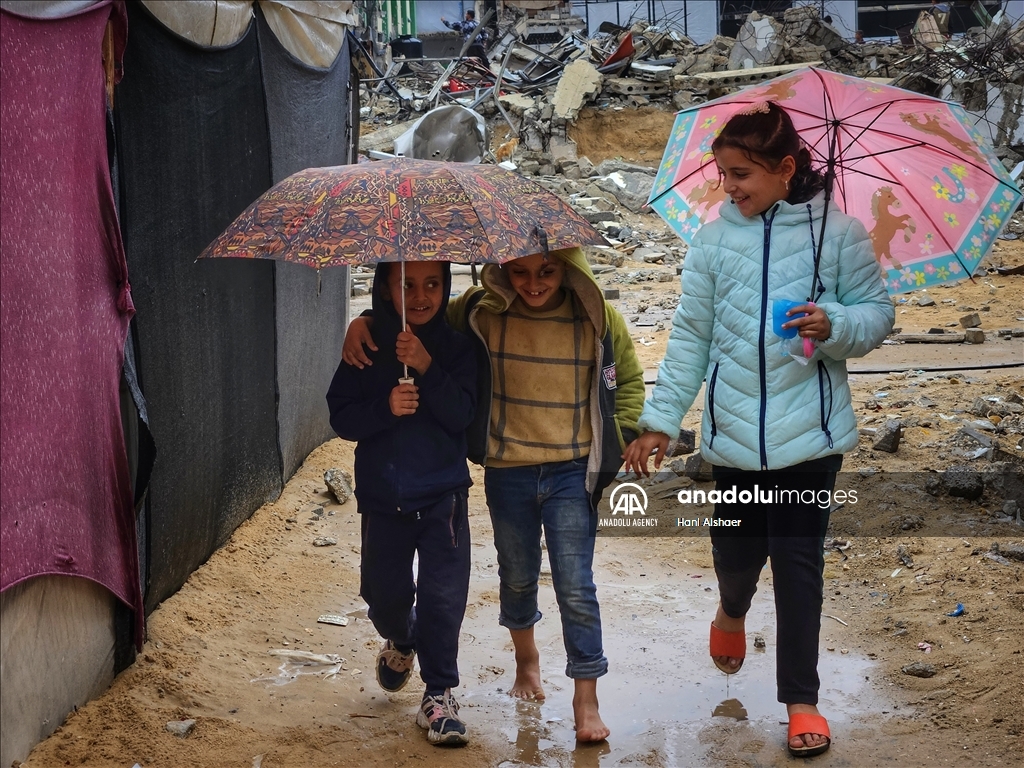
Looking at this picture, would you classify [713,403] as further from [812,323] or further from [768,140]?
[768,140]

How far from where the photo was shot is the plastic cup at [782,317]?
319 centimetres

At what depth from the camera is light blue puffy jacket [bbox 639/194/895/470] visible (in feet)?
10.6

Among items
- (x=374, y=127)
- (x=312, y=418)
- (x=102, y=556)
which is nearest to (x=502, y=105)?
(x=374, y=127)

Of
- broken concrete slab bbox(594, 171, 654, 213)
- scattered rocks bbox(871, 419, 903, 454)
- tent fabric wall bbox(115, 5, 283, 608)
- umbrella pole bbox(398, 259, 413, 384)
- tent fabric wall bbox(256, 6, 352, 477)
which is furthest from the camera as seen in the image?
broken concrete slab bbox(594, 171, 654, 213)

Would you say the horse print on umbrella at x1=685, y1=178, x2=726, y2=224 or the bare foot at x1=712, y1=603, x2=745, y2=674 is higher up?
the horse print on umbrella at x1=685, y1=178, x2=726, y2=224

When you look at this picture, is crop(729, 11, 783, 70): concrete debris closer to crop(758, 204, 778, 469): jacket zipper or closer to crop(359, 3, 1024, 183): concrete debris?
crop(359, 3, 1024, 183): concrete debris

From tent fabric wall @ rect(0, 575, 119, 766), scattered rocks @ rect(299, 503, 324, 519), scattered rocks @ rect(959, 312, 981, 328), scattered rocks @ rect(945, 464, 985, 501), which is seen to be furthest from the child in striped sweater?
scattered rocks @ rect(959, 312, 981, 328)

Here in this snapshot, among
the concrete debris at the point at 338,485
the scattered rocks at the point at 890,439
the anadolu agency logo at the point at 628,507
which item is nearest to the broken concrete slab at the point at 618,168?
the scattered rocks at the point at 890,439

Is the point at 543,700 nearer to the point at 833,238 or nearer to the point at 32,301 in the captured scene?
the point at 833,238

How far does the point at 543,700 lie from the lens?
3.83 m

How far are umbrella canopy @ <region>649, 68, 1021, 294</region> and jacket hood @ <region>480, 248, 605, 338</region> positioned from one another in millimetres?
937

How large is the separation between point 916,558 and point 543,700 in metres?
2.21

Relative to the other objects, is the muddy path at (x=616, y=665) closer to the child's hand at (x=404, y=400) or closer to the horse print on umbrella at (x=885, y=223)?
the child's hand at (x=404, y=400)

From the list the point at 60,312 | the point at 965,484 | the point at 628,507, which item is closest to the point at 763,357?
the point at 60,312
